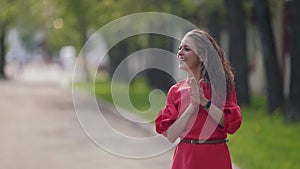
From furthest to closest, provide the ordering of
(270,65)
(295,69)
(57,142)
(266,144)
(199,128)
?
(270,65) < (295,69) < (57,142) < (266,144) < (199,128)

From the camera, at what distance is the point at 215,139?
4027mm

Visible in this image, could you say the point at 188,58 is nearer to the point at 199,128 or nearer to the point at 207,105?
the point at 207,105

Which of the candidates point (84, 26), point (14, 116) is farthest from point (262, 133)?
point (84, 26)

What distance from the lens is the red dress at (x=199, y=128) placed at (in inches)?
154

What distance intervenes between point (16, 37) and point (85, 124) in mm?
98278

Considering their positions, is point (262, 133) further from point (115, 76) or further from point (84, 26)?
point (84, 26)

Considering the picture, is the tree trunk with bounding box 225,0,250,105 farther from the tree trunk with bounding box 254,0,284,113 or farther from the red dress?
the red dress

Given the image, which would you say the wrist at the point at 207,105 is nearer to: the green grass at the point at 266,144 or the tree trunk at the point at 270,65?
the green grass at the point at 266,144

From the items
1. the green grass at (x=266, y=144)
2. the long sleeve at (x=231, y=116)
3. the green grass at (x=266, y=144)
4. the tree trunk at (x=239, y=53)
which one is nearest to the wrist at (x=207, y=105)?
the long sleeve at (x=231, y=116)

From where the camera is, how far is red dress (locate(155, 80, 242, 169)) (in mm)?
3912

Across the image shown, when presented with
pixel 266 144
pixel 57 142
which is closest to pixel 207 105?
pixel 266 144

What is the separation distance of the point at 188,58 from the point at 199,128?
411 millimetres

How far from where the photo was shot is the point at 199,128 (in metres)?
3.98

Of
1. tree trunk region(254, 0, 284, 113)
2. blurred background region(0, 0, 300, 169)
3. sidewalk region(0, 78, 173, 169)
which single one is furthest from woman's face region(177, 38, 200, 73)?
tree trunk region(254, 0, 284, 113)
